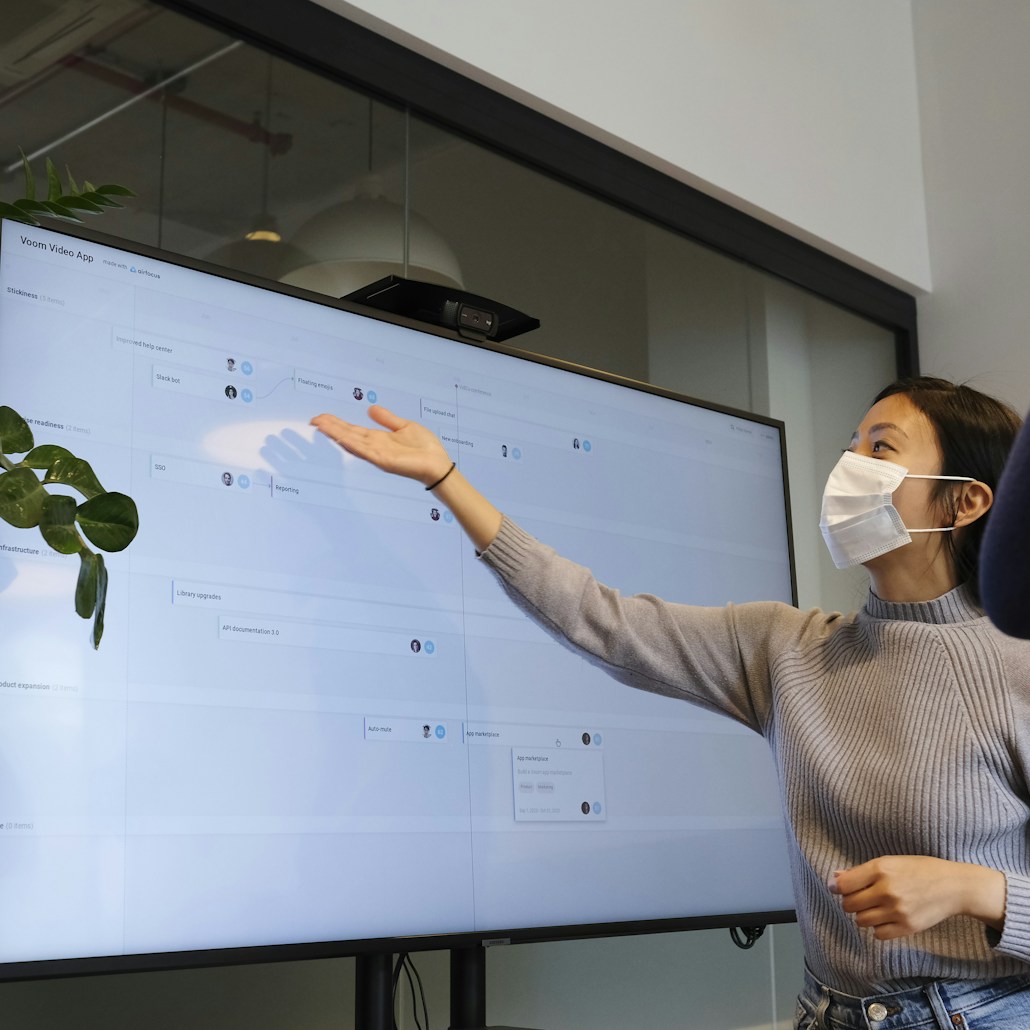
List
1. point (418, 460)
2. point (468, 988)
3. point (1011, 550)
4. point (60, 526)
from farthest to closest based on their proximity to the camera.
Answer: point (468, 988) < point (418, 460) < point (60, 526) < point (1011, 550)

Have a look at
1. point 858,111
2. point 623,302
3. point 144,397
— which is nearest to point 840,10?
point 858,111

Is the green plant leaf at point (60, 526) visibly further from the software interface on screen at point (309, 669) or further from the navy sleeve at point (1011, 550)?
the navy sleeve at point (1011, 550)

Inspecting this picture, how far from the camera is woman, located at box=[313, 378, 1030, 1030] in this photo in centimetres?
134

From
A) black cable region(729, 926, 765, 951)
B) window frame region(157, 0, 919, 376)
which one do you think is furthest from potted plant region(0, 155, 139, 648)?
black cable region(729, 926, 765, 951)

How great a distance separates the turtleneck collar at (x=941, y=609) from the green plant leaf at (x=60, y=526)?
3.06ft

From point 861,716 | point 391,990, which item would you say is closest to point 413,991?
point 391,990

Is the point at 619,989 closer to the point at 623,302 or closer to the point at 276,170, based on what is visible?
the point at 623,302

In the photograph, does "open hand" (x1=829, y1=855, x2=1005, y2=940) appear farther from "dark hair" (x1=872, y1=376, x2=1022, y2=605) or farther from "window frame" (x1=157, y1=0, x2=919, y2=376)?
"window frame" (x1=157, y1=0, x2=919, y2=376)

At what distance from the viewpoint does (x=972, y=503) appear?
1.56 meters

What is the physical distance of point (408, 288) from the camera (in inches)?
80.0

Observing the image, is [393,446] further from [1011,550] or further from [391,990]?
[1011,550]

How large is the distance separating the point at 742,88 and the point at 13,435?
2.11 m

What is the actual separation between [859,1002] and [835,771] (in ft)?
0.80

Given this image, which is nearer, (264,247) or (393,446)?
(393,446)
